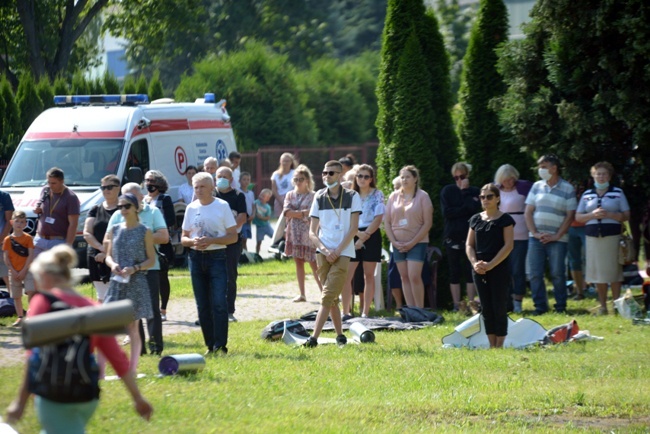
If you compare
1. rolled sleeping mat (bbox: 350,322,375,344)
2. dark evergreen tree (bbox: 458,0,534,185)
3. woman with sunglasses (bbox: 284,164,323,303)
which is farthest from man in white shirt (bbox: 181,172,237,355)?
dark evergreen tree (bbox: 458,0,534,185)

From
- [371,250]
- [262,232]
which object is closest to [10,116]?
[262,232]

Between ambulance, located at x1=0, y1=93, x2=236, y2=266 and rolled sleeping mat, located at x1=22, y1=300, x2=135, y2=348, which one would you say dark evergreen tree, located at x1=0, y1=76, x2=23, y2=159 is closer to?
ambulance, located at x1=0, y1=93, x2=236, y2=266

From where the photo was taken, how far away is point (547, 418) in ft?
28.7

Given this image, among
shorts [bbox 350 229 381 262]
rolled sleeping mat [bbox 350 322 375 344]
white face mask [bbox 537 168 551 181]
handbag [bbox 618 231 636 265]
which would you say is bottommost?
rolled sleeping mat [bbox 350 322 375 344]

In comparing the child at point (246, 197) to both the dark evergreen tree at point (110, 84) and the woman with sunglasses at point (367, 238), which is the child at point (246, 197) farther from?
the dark evergreen tree at point (110, 84)

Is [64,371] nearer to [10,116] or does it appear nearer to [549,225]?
[549,225]

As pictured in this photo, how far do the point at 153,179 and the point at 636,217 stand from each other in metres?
7.71

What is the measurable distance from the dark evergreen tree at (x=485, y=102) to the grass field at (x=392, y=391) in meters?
4.95

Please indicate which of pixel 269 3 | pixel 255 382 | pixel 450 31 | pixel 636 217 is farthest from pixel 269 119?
pixel 255 382

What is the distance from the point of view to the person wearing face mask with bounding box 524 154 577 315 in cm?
1508

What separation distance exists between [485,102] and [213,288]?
7.10 meters

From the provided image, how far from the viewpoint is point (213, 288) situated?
1159 cm

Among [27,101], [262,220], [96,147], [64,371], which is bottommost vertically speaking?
[262,220]

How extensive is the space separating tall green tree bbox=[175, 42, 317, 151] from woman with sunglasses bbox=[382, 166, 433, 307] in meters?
26.1
